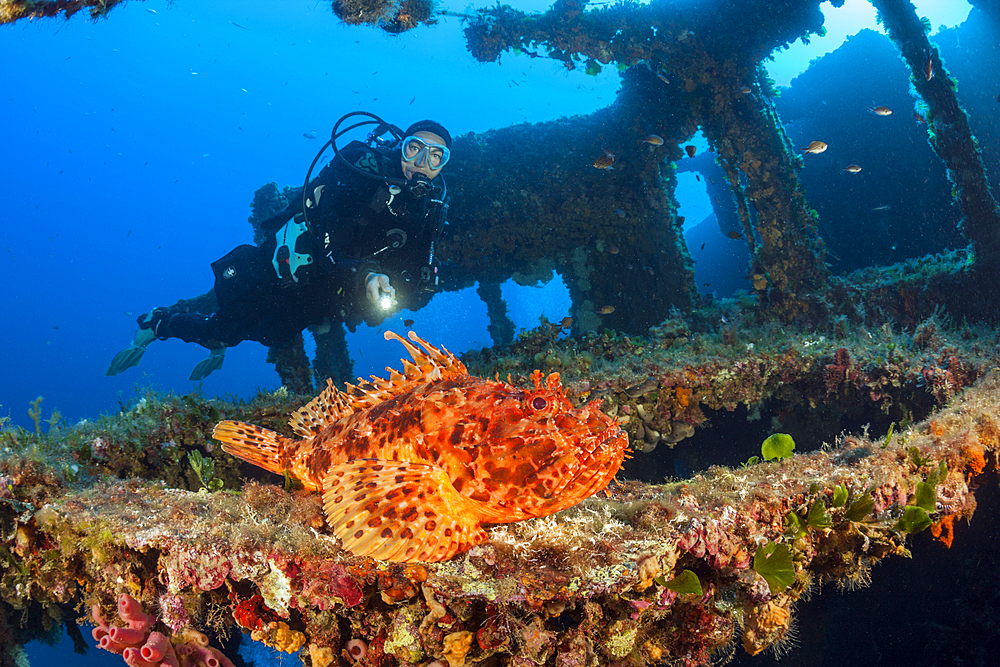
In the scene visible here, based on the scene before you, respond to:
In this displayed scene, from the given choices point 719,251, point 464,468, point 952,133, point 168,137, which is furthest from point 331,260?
point 168,137

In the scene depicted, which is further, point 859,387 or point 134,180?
point 134,180

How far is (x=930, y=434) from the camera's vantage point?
10.1ft

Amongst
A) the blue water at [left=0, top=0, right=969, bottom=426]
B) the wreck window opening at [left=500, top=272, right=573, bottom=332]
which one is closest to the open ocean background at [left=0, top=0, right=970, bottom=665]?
the blue water at [left=0, top=0, right=969, bottom=426]

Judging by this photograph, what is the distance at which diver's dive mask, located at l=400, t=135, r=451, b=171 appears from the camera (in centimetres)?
762

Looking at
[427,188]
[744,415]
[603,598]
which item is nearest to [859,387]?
[744,415]

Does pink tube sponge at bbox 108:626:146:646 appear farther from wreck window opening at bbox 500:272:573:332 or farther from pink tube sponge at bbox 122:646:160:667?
wreck window opening at bbox 500:272:573:332

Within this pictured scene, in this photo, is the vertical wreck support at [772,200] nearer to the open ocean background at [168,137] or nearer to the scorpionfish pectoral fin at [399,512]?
the scorpionfish pectoral fin at [399,512]

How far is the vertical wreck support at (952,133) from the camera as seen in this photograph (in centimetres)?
707

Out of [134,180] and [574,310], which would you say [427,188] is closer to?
[574,310]

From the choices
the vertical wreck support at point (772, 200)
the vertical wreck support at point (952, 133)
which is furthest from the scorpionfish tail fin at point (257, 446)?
the vertical wreck support at point (952, 133)

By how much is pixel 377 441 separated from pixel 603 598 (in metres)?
1.56

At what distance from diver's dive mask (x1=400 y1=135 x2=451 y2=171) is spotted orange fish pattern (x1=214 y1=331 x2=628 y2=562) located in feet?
20.3

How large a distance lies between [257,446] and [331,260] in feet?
16.8

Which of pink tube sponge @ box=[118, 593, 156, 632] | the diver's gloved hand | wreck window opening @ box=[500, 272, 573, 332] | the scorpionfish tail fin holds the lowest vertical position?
pink tube sponge @ box=[118, 593, 156, 632]
